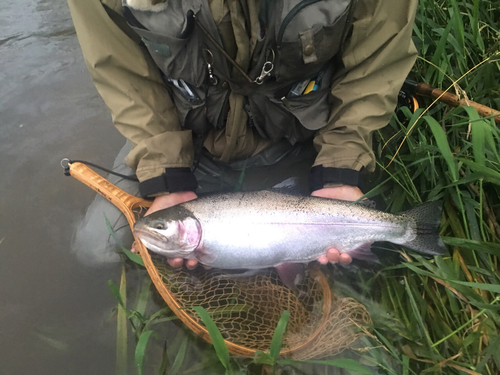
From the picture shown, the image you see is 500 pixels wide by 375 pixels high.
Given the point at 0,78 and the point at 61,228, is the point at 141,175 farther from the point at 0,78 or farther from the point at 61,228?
the point at 0,78

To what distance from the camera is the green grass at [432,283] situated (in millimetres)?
1769

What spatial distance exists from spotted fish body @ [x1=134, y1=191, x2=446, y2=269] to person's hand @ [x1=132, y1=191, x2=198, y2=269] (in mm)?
82

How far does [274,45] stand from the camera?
184 centimetres

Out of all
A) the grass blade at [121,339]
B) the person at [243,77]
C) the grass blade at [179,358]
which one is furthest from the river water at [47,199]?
the person at [243,77]

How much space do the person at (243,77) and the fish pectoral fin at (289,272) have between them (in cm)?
20

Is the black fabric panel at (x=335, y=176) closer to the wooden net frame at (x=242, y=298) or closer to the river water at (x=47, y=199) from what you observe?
the wooden net frame at (x=242, y=298)

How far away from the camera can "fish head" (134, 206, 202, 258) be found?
1.84m

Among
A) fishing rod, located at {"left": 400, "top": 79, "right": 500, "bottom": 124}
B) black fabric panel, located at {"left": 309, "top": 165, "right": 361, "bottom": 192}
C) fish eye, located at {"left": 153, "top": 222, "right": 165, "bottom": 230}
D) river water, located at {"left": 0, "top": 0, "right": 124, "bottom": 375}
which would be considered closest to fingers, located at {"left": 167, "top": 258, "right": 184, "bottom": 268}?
fish eye, located at {"left": 153, "top": 222, "right": 165, "bottom": 230}

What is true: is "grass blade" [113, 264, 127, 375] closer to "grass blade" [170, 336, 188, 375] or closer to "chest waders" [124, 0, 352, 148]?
"grass blade" [170, 336, 188, 375]

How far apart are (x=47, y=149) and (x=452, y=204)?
335cm

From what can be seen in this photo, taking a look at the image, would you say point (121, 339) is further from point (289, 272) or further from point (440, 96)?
point (440, 96)

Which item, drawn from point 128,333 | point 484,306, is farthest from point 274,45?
point 128,333

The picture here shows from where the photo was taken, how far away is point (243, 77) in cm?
195

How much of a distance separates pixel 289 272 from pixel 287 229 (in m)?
0.27
